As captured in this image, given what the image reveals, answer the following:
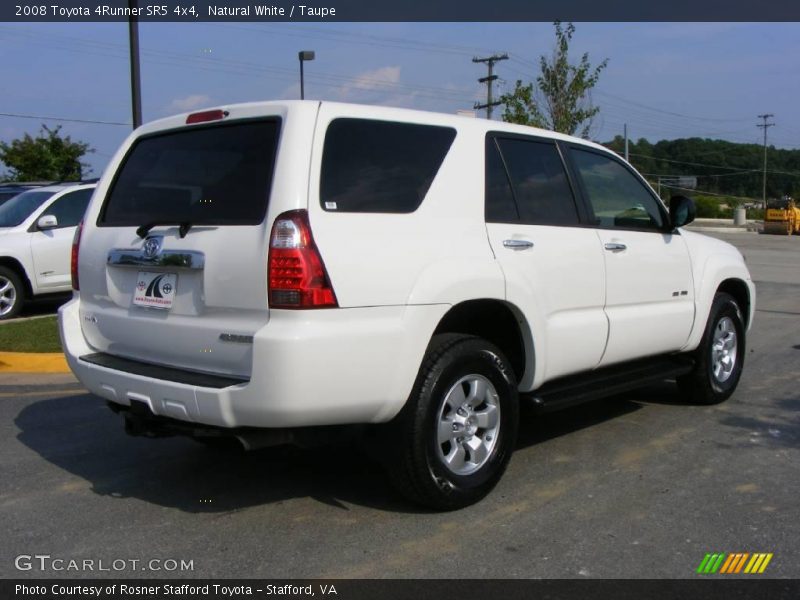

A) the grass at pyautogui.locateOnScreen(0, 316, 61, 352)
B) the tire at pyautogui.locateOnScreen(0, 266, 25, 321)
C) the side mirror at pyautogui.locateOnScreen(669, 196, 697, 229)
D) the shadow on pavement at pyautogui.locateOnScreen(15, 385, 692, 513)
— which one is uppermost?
the side mirror at pyautogui.locateOnScreen(669, 196, 697, 229)

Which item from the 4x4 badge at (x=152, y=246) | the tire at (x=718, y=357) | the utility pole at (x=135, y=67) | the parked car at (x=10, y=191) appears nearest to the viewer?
the 4x4 badge at (x=152, y=246)

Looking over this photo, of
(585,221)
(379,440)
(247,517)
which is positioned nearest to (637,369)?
(585,221)

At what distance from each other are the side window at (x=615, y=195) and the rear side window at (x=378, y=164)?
1357 mm

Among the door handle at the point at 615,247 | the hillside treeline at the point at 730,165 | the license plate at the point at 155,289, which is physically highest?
the hillside treeline at the point at 730,165

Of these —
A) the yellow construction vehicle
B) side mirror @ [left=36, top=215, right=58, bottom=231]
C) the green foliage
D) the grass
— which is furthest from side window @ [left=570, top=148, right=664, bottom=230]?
the green foliage

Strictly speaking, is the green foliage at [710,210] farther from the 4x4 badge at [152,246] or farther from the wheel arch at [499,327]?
the 4x4 badge at [152,246]

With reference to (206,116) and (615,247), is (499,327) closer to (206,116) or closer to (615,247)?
(615,247)

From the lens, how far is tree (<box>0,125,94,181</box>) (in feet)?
91.4

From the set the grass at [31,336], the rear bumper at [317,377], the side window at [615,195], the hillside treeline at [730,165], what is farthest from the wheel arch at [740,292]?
the hillside treeline at [730,165]

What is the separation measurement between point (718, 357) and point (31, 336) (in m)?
7.19

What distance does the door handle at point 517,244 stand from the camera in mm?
4488

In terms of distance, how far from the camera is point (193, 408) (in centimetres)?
378

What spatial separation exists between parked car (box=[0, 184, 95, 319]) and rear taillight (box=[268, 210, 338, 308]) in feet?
28.9
